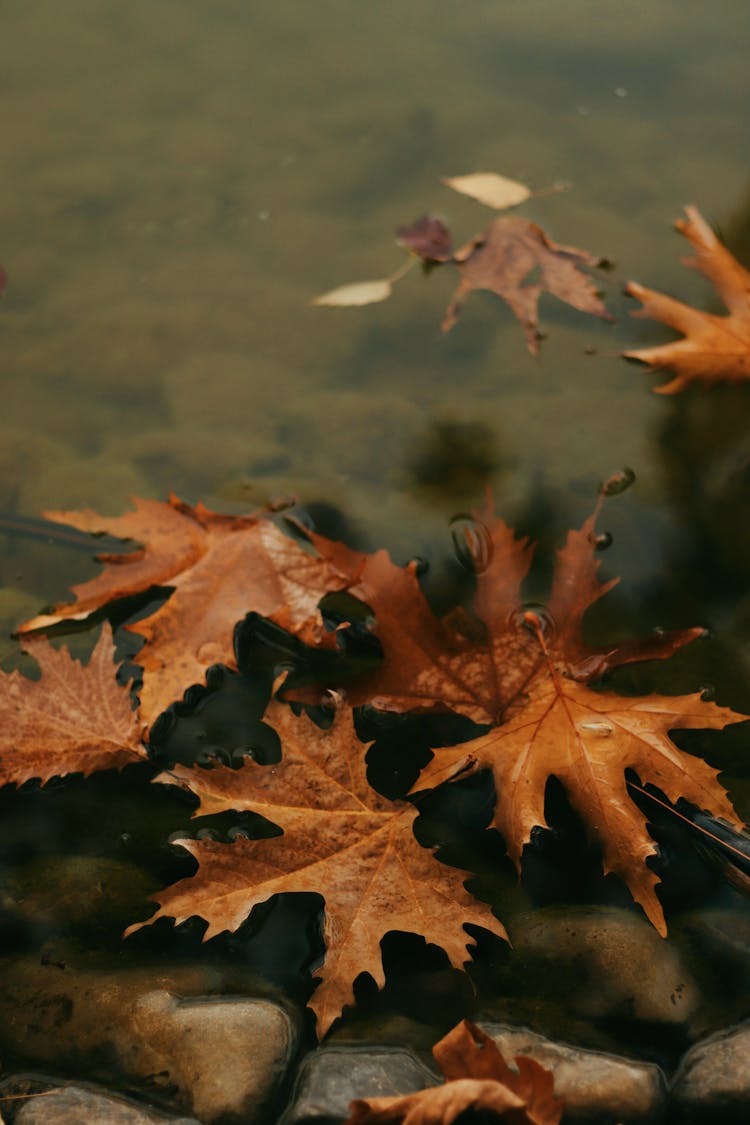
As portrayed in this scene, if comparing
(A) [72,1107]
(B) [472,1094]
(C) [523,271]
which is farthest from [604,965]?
(C) [523,271]

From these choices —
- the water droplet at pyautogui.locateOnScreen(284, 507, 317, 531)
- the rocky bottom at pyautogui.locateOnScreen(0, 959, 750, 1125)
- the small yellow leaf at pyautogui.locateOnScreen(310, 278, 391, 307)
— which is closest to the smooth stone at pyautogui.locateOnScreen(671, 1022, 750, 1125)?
the rocky bottom at pyautogui.locateOnScreen(0, 959, 750, 1125)

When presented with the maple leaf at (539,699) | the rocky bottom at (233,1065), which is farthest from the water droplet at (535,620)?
the rocky bottom at (233,1065)

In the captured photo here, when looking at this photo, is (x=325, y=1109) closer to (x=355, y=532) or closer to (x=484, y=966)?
(x=484, y=966)

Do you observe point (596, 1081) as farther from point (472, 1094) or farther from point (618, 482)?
point (618, 482)

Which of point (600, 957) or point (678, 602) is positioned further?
point (678, 602)

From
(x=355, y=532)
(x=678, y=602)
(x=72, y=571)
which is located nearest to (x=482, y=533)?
(x=355, y=532)
